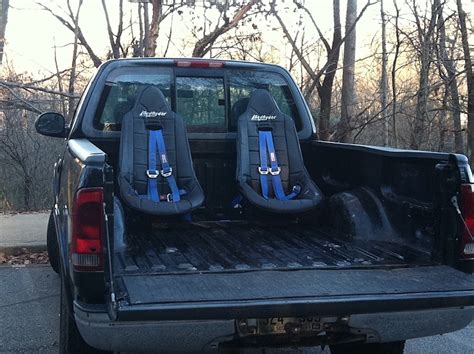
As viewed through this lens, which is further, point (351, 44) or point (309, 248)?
point (351, 44)

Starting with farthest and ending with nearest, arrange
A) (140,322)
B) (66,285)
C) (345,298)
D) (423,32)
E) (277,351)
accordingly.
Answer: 1. (423,32)
2. (277,351)
3. (66,285)
4. (345,298)
5. (140,322)

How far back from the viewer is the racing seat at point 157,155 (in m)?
4.95

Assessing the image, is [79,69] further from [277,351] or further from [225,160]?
[277,351]

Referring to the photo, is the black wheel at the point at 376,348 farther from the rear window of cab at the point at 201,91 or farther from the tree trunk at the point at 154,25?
the tree trunk at the point at 154,25

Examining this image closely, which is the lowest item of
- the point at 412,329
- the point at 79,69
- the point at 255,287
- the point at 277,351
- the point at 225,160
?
the point at 277,351

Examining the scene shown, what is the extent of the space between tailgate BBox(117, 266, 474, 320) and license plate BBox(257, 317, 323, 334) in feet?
0.26

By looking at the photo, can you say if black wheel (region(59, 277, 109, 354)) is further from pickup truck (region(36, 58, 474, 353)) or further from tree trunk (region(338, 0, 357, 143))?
tree trunk (region(338, 0, 357, 143))

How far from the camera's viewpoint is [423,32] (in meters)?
13.0

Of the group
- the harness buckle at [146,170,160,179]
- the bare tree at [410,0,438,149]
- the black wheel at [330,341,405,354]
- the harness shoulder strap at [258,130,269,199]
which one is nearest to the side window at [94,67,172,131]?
the harness buckle at [146,170,160,179]

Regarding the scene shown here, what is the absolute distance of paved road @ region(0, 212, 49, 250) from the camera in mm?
7862

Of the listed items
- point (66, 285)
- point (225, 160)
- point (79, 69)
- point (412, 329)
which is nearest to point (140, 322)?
point (66, 285)

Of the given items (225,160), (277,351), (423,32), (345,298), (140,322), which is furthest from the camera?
(423,32)

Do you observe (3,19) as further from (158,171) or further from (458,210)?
(458,210)

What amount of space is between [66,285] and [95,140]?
5.63ft
